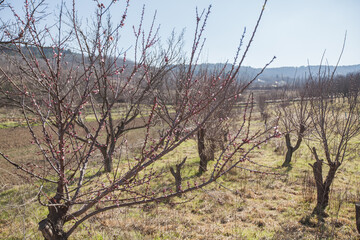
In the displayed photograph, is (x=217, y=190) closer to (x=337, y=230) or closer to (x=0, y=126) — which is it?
(x=337, y=230)

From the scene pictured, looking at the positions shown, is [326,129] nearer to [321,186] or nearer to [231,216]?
[321,186]

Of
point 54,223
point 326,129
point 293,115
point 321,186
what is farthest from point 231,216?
point 293,115

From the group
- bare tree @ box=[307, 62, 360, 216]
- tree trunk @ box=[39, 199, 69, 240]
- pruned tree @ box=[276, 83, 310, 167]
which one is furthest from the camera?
pruned tree @ box=[276, 83, 310, 167]

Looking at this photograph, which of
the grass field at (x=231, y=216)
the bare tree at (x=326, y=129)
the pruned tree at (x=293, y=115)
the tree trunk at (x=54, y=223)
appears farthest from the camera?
the pruned tree at (x=293, y=115)

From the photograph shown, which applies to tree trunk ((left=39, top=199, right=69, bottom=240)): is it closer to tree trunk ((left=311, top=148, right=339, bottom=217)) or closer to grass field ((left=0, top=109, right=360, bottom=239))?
grass field ((left=0, top=109, right=360, bottom=239))

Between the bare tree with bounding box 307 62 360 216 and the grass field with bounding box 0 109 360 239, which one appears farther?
the bare tree with bounding box 307 62 360 216

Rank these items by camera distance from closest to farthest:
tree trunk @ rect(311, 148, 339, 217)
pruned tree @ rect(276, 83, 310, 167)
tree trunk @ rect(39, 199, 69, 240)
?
tree trunk @ rect(39, 199, 69, 240) → tree trunk @ rect(311, 148, 339, 217) → pruned tree @ rect(276, 83, 310, 167)

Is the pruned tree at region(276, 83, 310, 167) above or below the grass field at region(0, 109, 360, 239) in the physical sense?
above

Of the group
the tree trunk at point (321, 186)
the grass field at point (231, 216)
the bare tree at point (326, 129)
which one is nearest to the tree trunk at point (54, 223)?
the grass field at point (231, 216)

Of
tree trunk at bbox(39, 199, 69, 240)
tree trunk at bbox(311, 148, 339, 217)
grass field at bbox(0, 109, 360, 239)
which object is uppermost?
tree trunk at bbox(39, 199, 69, 240)

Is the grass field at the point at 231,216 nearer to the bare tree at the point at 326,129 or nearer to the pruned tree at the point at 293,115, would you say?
the bare tree at the point at 326,129

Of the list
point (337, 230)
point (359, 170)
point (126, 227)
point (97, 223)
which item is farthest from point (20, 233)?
point (359, 170)

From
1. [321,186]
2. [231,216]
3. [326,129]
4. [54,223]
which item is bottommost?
[231,216]

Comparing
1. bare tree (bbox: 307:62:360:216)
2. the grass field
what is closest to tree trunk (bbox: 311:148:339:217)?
bare tree (bbox: 307:62:360:216)
